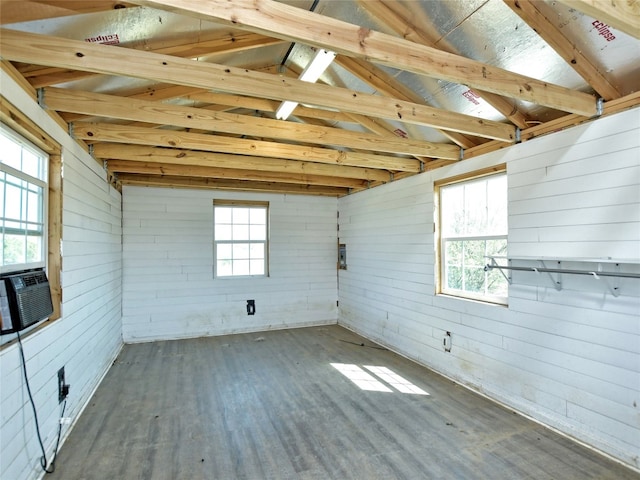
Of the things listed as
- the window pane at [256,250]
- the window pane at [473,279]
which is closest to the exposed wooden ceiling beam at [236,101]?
the window pane at [473,279]

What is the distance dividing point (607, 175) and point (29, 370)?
4.03 metres

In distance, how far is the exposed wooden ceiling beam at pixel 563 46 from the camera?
6.53 ft

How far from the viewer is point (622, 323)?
2270mm

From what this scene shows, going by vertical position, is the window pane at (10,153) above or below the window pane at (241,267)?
above

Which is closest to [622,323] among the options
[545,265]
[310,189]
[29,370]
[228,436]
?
[545,265]

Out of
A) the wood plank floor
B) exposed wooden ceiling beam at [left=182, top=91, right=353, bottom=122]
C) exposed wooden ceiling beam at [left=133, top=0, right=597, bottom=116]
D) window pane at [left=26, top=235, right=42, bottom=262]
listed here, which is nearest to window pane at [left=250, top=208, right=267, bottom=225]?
the wood plank floor

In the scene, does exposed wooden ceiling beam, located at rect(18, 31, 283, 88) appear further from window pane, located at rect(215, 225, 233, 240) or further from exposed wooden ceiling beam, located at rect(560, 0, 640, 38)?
window pane, located at rect(215, 225, 233, 240)

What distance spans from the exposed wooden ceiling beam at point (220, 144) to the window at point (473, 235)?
2.41 feet

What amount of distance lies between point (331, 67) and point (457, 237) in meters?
2.24

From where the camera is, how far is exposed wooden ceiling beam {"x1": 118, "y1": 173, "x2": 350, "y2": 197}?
5008mm

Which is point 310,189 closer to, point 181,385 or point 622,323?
point 181,385

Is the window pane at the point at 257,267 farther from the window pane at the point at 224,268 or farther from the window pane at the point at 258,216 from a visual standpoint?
the window pane at the point at 258,216

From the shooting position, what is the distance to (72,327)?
2834 mm

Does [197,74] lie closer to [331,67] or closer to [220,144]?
[220,144]
